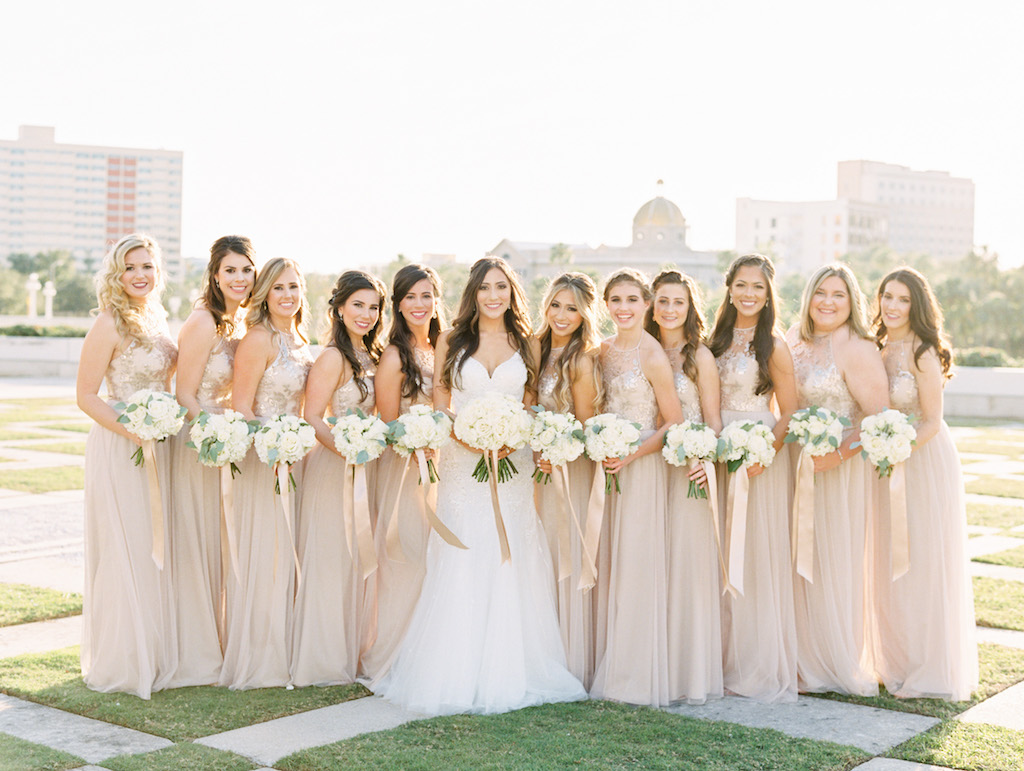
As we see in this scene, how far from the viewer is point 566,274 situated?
6.99m

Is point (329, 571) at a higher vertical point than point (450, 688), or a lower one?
higher

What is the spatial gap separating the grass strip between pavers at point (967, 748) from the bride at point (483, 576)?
6.13 ft

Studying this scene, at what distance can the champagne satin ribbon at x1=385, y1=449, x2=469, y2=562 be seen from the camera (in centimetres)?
664

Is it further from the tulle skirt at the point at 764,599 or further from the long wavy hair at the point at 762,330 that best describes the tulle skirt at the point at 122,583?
the long wavy hair at the point at 762,330

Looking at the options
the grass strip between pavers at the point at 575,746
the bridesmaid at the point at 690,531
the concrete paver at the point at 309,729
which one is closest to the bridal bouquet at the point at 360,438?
the concrete paver at the point at 309,729

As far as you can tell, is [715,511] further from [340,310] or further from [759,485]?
[340,310]

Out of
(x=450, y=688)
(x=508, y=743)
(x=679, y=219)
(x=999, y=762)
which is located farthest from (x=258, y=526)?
(x=679, y=219)

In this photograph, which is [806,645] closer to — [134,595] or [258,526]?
[258,526]

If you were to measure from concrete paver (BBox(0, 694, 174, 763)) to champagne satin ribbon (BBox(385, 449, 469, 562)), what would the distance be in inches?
69.5

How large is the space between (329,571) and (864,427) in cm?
334

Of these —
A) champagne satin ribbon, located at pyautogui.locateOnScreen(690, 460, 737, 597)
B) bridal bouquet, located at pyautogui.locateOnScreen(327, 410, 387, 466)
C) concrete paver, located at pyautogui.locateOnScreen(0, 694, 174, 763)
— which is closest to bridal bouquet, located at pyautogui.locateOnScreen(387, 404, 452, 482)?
bridal bouquet, located at pyautogui.locateOnScreen(327, 410, 387, 466)

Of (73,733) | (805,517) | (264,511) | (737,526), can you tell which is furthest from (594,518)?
(73,733)

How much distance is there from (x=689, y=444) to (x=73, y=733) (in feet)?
12.1

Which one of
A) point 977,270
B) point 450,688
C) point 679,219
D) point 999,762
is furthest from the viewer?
point 679,219
